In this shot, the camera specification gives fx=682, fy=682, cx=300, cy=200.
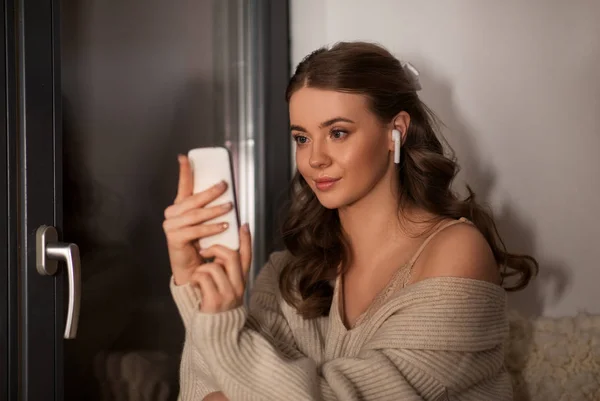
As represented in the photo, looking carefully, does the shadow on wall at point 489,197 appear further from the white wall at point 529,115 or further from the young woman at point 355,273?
the young woman at point 355,273

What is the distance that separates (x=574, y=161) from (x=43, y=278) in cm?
133

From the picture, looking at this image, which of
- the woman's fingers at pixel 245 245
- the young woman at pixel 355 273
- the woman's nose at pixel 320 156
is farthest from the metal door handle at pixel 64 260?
the woman's nose at pixel 320 156

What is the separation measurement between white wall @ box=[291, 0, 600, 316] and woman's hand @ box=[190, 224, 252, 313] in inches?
36.8

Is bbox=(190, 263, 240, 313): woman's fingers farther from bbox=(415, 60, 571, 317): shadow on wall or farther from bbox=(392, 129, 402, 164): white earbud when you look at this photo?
bbox=(415, 60, 571, 317): shadow on wall

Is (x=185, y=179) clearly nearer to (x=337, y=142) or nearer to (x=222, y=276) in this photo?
(x=222, y=276)

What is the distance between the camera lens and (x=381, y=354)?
1182 mm

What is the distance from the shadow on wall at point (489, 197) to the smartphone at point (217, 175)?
2.90 ft

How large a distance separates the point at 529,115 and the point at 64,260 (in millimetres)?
1233

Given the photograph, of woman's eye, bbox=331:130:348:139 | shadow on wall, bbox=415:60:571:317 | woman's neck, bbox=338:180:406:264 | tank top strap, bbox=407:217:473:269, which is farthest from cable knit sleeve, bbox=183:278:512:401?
shadow on wall, bbox=415:60:571:317

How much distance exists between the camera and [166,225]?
109cm

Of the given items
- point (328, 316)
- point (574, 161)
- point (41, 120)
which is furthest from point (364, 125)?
point (574, 161)

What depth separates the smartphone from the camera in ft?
3.46

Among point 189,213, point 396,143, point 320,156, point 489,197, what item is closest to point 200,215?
point 189,213

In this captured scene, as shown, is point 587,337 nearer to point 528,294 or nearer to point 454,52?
point 528,294
